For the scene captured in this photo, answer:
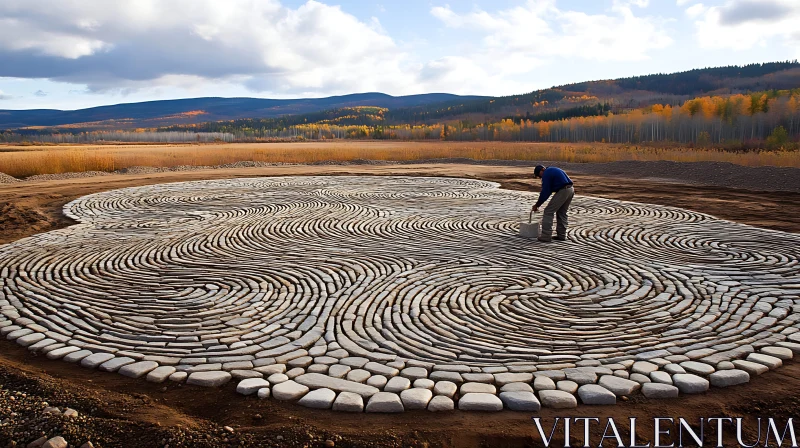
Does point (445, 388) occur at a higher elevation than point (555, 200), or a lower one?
lower

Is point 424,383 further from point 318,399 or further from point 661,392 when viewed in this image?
point 661,392

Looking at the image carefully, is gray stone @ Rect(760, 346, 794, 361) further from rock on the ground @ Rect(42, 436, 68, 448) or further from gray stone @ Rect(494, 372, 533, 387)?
rock on the ground @ Rect(42, 436, 68, 448)

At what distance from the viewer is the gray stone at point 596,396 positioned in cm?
409

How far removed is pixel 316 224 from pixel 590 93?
555 ft

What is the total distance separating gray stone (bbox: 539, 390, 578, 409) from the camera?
4043mm

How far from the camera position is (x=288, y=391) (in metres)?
4.21

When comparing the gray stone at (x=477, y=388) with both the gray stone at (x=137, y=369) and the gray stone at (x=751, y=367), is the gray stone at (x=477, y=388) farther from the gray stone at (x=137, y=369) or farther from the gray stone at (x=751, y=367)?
the gray stone at (x=137, y=369)

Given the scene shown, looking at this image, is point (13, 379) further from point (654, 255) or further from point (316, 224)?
point (654, 255)

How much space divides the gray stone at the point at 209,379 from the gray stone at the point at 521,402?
7.41 ft

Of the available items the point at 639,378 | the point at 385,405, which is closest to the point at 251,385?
the point at 385,405

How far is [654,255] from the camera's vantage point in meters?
8.38

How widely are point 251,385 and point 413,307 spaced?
223cm

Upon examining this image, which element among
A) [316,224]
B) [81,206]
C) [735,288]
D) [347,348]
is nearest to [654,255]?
[735,288]

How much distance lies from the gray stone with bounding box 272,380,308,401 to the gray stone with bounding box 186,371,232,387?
1.61 feet
